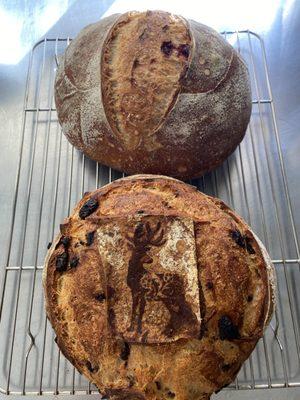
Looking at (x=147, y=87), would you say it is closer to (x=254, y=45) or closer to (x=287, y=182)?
(x=287, y=182)

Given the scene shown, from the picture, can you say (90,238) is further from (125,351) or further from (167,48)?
(167,48)

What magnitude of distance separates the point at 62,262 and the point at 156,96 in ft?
1.94

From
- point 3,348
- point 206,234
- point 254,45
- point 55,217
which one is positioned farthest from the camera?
point 254,45

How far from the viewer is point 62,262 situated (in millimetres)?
1212

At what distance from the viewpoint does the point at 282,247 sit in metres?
1.55

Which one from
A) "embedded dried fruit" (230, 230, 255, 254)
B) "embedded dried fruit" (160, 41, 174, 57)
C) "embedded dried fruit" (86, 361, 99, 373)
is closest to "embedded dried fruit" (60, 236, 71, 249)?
"embedded dried fruit" (86, 361, 99, 373)

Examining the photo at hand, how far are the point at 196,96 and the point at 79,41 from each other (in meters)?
0.48

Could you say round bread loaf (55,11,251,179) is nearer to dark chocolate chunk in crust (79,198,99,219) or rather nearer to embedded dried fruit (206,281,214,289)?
dark chocolate chunk in crust (79,198,99,219)

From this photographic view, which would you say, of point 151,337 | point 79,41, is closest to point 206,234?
point 151,337

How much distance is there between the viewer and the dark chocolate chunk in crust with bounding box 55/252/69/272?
1210 millimetres

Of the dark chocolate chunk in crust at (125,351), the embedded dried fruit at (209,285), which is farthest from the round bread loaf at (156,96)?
the dark chocolate chunk in crust at (125,351)

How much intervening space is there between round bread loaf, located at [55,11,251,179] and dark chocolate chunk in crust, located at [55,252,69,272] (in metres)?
0.43

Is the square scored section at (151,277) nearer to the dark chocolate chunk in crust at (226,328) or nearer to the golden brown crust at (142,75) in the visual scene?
the dark chocolate chunk in crust at (226,328)

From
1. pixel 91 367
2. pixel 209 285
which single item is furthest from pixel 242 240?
pixel 91 367
